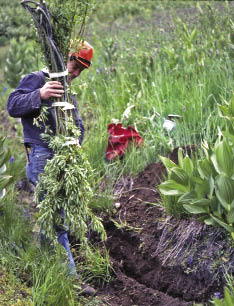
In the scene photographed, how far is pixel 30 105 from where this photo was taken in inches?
106

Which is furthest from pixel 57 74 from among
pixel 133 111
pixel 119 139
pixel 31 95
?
pixel 133 111

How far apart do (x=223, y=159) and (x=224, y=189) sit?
18cm

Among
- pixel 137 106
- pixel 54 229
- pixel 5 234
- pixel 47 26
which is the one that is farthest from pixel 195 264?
pixel 137 106

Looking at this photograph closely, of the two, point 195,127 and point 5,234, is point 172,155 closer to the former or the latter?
point 195,127

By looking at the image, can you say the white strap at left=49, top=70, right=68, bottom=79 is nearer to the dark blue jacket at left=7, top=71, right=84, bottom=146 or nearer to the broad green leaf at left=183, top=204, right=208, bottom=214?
the dark blue jacket at left=7, top=71, right=84, bottom=146

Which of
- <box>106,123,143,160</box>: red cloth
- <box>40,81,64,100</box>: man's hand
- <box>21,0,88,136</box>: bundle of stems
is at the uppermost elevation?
<box>21,0,88,136</box>: bundle of stems

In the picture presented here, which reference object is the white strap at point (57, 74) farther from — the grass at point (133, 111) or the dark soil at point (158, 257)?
the dark soil at point (158, 257)

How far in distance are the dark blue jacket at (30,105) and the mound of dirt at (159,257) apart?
858 mm

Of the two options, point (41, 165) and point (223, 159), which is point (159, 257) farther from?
point (41, 165)

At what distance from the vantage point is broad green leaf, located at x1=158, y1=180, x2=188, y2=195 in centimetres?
283

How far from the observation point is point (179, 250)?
9.45 ft

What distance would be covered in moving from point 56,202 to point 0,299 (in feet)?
2.06

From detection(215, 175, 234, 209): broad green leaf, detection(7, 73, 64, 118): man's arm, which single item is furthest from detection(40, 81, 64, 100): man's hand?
detection(215, 175, 234, 209): broad green leaf

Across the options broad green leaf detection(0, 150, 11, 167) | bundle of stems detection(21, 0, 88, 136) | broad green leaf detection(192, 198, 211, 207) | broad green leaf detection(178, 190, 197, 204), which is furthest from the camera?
broad green leaf detection(0, 150, 11, 167)
